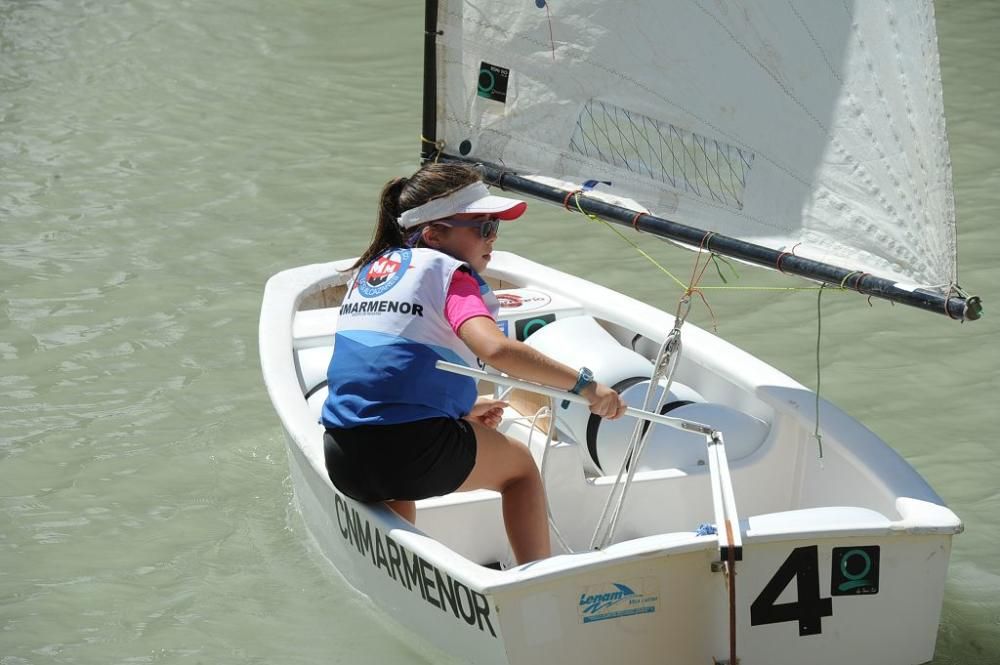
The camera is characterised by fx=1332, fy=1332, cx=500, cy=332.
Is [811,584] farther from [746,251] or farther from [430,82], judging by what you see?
[430,82]

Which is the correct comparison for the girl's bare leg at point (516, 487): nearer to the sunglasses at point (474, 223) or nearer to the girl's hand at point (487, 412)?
the girl's hand at point (487, 412)

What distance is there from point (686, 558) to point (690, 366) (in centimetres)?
136

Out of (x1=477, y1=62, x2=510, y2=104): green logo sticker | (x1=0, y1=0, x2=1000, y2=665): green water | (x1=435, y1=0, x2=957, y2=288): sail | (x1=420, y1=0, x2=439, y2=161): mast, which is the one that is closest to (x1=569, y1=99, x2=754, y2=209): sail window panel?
(x1=435, y1=0, x2=957, y2=288): sail

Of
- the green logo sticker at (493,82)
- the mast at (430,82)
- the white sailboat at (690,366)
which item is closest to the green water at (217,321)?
the white sailboat at (690,366)

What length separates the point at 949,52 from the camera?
352 inches

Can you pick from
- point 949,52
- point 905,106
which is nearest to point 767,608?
point 905,106

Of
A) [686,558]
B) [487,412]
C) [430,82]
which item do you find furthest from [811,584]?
[430,82]

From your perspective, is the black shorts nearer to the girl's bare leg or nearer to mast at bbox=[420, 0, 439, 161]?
the girl's bare leg

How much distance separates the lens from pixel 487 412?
333cm

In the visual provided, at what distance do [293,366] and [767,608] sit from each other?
170 centimetres

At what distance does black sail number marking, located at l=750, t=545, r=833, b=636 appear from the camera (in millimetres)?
2816

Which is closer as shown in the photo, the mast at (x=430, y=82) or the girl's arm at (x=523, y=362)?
the girl's arm at (x=523, y=362)

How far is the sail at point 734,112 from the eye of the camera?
10.0ft

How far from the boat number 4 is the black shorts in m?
0.73
